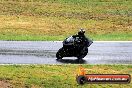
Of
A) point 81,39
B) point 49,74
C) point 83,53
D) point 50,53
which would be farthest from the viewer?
point 50,53

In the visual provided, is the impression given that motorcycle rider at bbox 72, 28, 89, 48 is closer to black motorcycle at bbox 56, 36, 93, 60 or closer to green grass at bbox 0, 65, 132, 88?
black motorcycle at bbox 56, 36, 93, 60

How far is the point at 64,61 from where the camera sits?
827 inches

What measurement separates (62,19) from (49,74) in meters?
14.4

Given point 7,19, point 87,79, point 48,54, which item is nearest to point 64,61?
point 48,54

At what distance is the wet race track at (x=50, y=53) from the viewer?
21.1 meters

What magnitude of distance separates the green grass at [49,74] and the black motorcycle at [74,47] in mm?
1388

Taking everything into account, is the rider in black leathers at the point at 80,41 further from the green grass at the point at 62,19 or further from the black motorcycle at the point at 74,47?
the green grass at the point at 62,19

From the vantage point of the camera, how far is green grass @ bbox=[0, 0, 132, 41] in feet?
95.2

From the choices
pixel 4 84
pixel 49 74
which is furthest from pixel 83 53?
pixel 4 84

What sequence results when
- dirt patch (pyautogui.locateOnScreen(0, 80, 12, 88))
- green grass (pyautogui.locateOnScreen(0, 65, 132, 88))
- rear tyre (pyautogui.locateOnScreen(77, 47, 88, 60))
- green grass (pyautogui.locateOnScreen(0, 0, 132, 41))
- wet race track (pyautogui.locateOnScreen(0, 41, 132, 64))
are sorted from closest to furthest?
dirt patch (pyautogui.locateOnScreen(0, 80, 12, 88)) → green grass (pyautogui.locateOnScreen(0, 65, 132, 88)) → wet race track (pyautogui.locateOnScreen(0, 41, 132, 64)) → rear tyre (pyautogui.locateOnScreen(77, 47, 88, 60)) → green grass (pyautogui.locateOnScreen(0, 0, 132, 41))

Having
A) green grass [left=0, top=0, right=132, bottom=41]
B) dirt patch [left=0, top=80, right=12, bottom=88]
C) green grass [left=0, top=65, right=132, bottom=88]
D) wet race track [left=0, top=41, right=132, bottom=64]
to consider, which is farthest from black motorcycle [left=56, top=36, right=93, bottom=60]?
green grass [left=0, top=0, right=132, bottom=41]

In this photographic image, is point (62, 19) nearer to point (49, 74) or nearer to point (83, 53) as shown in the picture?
point (83, 53)

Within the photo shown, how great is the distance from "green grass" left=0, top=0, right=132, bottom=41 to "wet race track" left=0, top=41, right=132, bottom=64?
1877mm

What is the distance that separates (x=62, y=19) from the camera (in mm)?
32875
